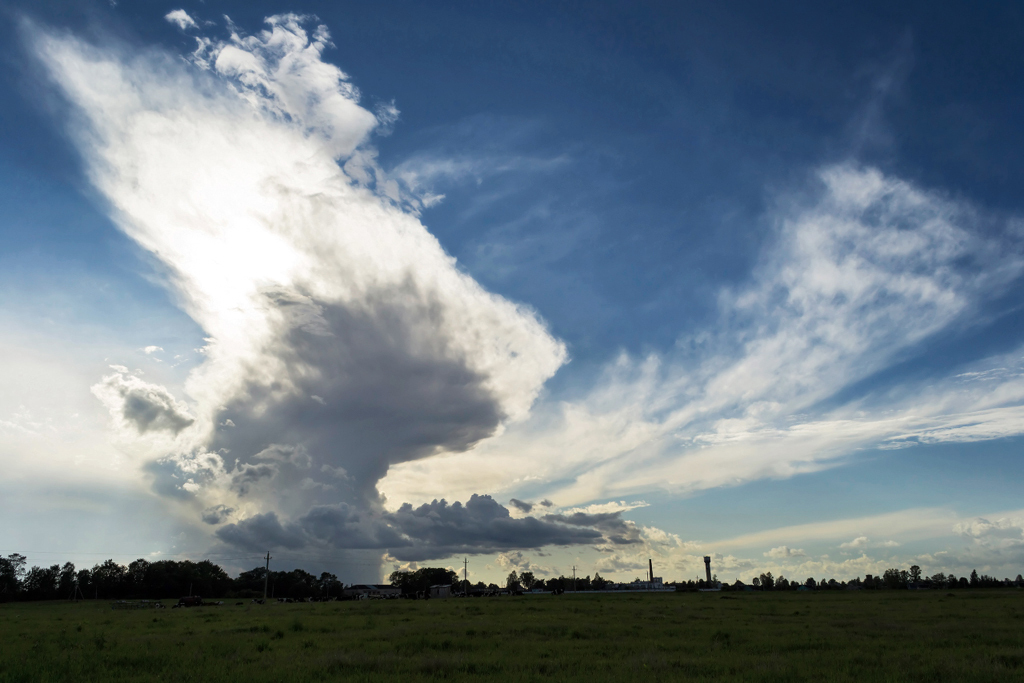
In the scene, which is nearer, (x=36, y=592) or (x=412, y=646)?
(x=412, y=646)

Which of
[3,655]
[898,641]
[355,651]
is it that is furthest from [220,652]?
[898,641]

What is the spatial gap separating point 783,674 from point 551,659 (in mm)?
8580

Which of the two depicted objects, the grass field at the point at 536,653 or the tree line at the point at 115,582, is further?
the tree line at the point at 115,582

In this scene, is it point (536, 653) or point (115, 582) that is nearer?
point (536, 653)

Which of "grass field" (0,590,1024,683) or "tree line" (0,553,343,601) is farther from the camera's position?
"tree line" (0,553,343,601)

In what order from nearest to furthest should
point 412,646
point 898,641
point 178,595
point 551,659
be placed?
1. point 551,659
2. point 412,646
3. point 898,641
4. point 178,595

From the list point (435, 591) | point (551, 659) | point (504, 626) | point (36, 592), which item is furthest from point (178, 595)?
point (551, 659)

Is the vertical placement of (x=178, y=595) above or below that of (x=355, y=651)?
below

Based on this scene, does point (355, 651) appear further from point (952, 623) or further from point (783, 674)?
point (952, 623)

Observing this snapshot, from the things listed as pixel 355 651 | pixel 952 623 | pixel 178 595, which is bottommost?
pixel 178 595

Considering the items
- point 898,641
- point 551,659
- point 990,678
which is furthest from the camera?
point 898,641

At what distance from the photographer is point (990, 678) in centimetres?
1919

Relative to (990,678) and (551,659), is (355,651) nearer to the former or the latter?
(551,659)

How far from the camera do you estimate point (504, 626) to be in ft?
117
